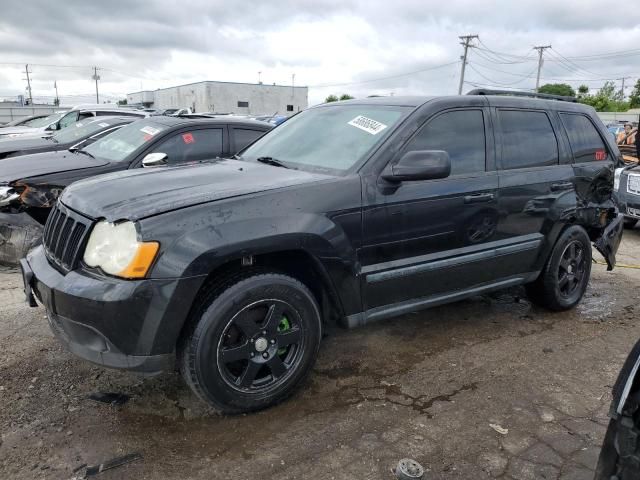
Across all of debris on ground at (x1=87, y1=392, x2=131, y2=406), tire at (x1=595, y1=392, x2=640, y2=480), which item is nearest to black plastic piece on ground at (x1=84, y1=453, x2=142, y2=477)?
debris on ground at (x1=87, y1=392, x2=131, y2=406)

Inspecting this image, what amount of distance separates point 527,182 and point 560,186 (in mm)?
443

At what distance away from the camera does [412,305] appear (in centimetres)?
342

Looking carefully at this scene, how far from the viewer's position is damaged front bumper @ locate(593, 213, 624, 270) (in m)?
4.70

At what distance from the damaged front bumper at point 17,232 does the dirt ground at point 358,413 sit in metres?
1.11

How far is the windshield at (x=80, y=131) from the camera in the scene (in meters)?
7.82

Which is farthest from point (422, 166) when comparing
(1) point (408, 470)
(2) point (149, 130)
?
(2) point (149, 130)

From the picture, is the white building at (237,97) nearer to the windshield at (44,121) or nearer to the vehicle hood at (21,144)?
the windshield at (44,121)

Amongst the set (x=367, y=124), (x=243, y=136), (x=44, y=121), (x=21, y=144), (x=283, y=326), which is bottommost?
(x=283, y=326)

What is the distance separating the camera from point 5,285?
191 inches

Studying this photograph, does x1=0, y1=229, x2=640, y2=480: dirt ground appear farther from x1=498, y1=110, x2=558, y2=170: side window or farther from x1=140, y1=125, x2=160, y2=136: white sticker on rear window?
x1=140, y1=125, x2=160, y2=136: white sticker on rear window

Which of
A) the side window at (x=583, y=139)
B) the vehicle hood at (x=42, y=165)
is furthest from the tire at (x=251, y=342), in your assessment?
the vehicle hood at (x=42, y=165)

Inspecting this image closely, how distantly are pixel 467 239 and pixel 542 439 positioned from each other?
1.37 m

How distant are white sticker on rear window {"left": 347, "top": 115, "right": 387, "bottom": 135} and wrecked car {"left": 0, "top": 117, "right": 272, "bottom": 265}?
1.80 metres

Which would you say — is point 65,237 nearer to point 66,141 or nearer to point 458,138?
point 458,138
